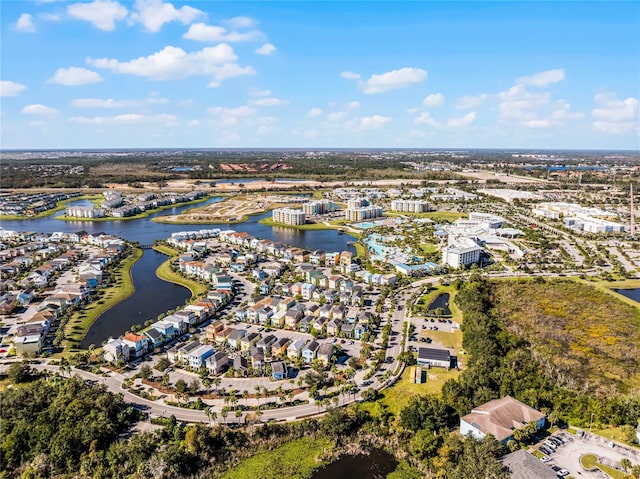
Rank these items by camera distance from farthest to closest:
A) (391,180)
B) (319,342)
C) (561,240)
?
1. (391,180)
2. (561,240)
3. (319,342)

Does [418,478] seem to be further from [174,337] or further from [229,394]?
[174,337]

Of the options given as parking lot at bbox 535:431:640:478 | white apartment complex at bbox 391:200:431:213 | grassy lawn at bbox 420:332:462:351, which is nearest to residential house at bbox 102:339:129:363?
grassy lawn at bbox 420:332:462:351

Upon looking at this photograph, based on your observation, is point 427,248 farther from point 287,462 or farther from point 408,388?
point 287,462

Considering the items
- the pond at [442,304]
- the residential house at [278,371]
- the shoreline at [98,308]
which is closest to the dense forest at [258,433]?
the residential house at [278,371]

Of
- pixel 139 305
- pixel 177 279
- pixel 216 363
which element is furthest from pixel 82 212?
pixel 216 363

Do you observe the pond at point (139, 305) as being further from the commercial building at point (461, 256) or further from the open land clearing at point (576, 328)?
the commercial building at point (461, 256)

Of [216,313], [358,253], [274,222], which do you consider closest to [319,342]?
[216,313]
